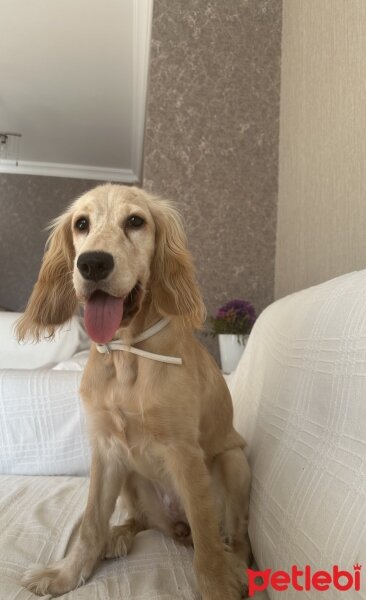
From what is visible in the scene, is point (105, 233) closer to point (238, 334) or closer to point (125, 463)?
point (125, 463)

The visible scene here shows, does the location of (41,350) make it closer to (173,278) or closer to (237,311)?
(237,311)

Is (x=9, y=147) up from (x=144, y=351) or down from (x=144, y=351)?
up

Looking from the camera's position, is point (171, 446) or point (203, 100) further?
point (203, 100)

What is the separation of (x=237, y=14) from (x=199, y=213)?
1028mm

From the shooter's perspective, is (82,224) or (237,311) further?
(237,311)

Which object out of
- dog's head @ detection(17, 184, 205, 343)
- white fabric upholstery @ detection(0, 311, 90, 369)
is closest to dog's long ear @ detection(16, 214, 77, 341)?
dog's head @ detection(17, 184, 205, 343)

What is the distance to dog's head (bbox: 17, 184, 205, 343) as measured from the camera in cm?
83

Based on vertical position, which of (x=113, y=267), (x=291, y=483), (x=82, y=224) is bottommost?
(x=291, y=483)

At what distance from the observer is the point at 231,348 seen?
208 cm

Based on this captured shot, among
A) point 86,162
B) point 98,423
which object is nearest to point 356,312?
point 98,423

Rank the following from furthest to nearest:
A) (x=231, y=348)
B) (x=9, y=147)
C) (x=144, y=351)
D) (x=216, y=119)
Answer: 1. (x=9, y=147)
2. (x=216, y=119)
3. (x=231, y=348)
4. (x=144, y=351)

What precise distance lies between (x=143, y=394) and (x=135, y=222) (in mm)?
353

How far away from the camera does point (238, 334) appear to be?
2.11 m

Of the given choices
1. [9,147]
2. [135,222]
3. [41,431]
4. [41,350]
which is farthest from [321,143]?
[9,147]
